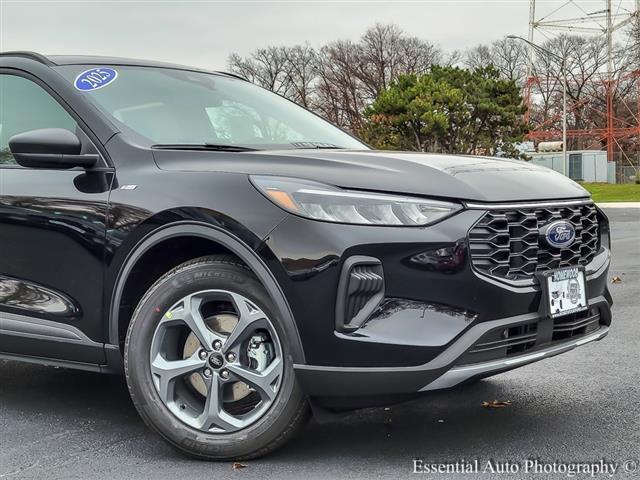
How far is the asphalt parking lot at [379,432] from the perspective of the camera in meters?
3.11

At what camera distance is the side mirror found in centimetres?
340

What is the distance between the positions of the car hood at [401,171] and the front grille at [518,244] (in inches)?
2.7

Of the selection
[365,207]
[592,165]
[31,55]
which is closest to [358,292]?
[365,207]

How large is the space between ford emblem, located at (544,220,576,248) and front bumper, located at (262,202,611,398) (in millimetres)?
382

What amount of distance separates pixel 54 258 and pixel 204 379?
93 cm

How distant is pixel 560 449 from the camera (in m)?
3.24

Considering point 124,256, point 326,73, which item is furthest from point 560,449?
point 326,73

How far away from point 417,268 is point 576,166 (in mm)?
53884

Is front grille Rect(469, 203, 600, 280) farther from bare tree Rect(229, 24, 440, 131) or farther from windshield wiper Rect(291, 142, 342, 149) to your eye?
bare tree Rect(229, 24, 440, 131)

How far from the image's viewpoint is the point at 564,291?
3154mm

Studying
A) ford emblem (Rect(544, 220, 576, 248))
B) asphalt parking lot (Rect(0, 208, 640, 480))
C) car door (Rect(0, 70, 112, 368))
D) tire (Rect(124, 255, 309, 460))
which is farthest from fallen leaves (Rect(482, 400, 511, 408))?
car door (Rect(0, 70, 112, 368))

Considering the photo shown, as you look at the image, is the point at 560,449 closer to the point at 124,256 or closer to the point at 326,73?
the point at 124,256

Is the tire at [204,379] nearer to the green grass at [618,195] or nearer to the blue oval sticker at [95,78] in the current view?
the blue oval sticker at [95,78]

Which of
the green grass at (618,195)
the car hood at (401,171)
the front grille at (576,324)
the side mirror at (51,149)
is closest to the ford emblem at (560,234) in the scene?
the car hood at (401,171)
